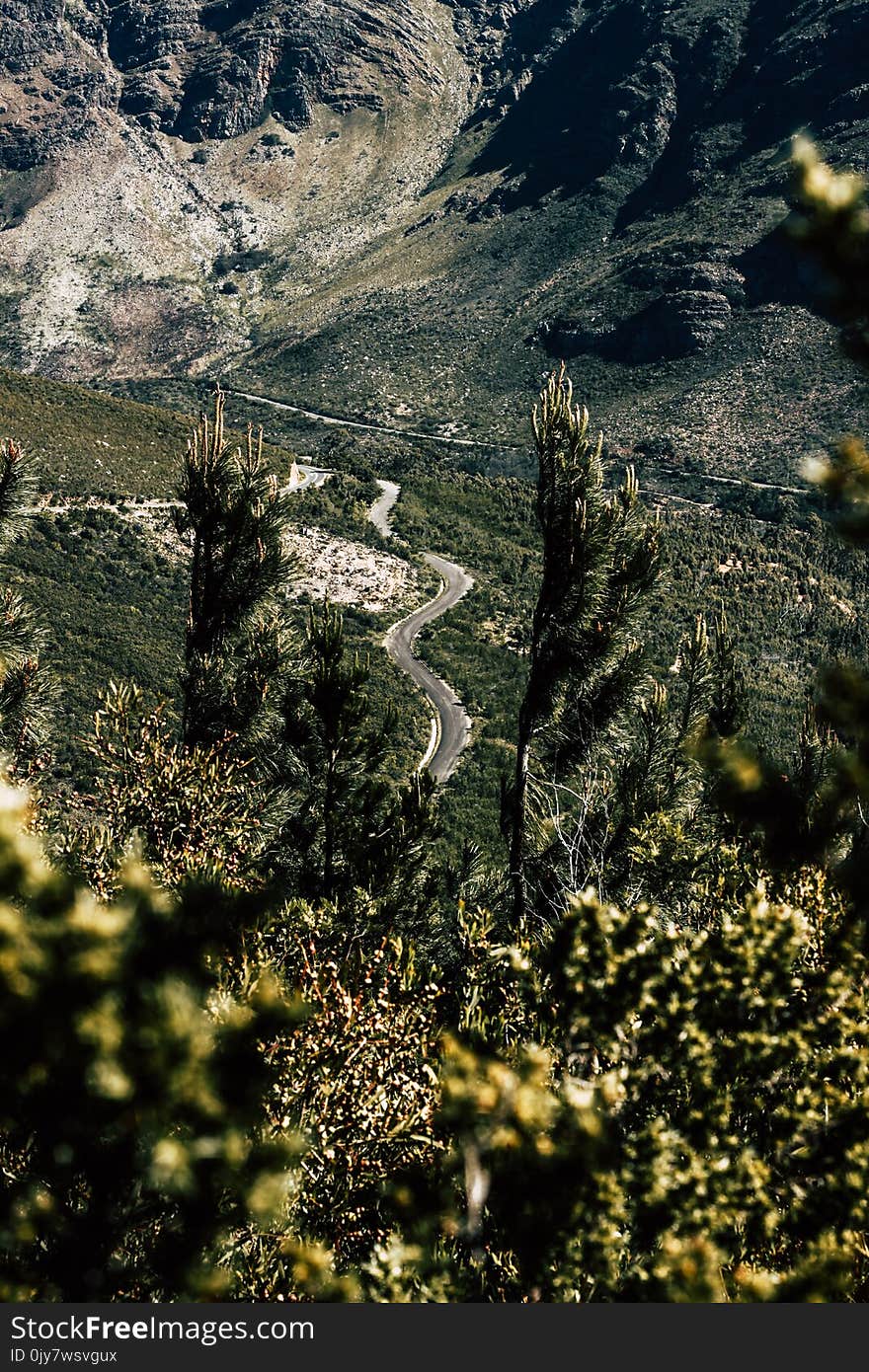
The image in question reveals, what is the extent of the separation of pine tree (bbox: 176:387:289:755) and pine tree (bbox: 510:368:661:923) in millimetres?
4315

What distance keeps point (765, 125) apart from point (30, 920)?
471 feet

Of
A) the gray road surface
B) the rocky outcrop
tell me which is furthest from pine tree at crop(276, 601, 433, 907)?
the rocky outcrop

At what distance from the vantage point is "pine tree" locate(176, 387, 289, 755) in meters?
14.4

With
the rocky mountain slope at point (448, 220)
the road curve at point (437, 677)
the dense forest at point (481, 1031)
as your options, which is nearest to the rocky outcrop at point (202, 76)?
the rocky mountain slope at point (448, 220)

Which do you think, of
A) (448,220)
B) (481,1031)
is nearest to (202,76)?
(448,220)

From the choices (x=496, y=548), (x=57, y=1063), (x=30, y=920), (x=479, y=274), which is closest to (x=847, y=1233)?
(x=57, y=1063)

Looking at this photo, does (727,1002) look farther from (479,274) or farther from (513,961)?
(479,274)

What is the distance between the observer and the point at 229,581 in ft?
48.2

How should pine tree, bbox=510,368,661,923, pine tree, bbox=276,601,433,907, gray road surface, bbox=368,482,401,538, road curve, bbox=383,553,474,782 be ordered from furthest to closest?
1. gray road surface, bbox=368,482,401,538
2. road curve, bbox=383,553,474,782
3. pine tree, bbox=276,601,433,907
4. pine tree, bbox=510,368,661,923

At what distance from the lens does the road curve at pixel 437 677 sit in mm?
34656

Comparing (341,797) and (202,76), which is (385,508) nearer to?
(341,797)

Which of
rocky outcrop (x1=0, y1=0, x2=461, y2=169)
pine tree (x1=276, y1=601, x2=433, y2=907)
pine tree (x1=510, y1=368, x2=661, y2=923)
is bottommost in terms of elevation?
pine tree (x1=276, y1=601, x2=433, y2=907)

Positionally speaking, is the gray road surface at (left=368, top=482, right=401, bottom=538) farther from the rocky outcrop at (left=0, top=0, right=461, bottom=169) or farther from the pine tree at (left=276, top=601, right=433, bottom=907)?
the rocky outcrop at (left=0, top=0, right=461, bottom=169)

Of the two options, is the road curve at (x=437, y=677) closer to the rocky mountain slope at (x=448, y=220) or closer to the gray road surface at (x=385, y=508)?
the gray road surface at (x=385, y=508)
